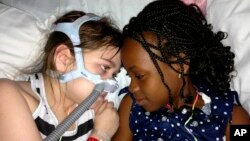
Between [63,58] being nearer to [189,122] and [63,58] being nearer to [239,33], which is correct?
[189,122]

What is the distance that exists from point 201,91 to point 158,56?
31cm

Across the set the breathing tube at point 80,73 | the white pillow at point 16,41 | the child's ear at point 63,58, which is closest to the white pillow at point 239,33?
the breathing tube at point 80,73

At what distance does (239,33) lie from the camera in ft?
5.08

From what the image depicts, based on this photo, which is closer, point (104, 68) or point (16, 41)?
point (104, 68)

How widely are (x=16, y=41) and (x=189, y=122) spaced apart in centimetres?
85

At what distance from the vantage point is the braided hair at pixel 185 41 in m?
1.40

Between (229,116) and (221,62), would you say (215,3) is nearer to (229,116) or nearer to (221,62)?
(221,62)

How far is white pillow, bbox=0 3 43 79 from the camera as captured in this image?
1646mm

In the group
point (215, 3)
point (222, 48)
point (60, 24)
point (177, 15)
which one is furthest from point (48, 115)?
point (215, 3)

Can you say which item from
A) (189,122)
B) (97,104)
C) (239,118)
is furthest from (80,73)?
(239,118)

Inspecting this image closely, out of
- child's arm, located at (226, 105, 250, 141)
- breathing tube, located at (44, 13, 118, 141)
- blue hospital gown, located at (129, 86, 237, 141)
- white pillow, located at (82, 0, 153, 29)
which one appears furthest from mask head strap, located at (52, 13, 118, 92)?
child's arm, located at (226, 105, 250, 141)

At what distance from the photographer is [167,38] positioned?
140cm

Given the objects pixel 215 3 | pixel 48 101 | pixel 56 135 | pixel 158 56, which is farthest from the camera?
pixel 215 3

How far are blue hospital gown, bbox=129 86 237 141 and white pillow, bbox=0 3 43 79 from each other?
22.7 inches
